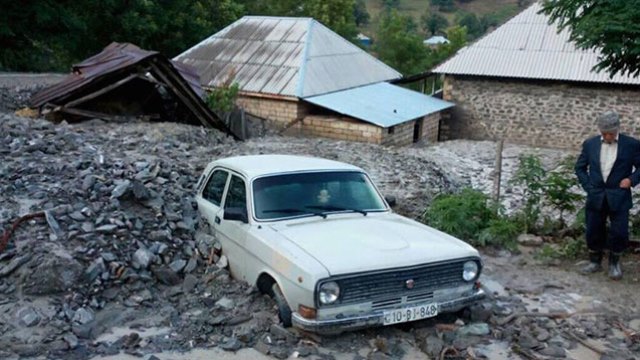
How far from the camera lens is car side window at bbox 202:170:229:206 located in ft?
22.2

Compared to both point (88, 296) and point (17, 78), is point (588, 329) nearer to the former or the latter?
point (88, 296)

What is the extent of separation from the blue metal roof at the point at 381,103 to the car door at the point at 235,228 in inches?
541

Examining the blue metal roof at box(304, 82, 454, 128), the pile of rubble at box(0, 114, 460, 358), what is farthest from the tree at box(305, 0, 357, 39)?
the pile of rubble at box(0, 114, 460, 358)

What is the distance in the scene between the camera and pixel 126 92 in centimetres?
1579

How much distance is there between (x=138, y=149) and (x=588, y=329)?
26.2 feet

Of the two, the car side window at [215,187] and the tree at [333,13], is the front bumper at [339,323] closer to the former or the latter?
the car side window at [215,187]

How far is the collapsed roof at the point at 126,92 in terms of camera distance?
14.1m

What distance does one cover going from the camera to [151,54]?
555 inches

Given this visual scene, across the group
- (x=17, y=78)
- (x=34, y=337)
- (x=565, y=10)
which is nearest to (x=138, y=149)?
(x=34, y=337)

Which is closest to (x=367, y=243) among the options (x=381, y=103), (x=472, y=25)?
(x=381, y=103)

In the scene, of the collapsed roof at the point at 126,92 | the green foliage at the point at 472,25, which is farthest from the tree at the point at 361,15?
the collapsed roof at the point at 126,92

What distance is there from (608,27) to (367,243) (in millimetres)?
5165

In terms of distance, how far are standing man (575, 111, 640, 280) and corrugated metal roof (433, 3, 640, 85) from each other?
17922mm

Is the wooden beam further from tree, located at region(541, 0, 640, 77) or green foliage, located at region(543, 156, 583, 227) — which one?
green foliage, located at region(543, 156, 583, 227)
